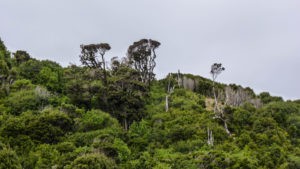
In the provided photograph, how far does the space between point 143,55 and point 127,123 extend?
12636mm

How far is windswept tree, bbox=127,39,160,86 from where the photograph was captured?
176 ft

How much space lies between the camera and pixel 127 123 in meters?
44.0

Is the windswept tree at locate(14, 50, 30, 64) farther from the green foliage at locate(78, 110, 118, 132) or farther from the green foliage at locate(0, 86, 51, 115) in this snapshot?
the green foliage at locate(78, 110, 118, 132)

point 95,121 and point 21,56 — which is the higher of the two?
point 21,56

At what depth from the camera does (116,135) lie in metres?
37.2

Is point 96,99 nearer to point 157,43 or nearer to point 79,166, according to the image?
point 157,43

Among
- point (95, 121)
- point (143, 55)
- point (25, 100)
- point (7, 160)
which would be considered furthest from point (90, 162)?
point (143, 55)

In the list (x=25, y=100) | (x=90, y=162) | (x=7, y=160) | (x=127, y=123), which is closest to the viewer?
(x=7, y=160)

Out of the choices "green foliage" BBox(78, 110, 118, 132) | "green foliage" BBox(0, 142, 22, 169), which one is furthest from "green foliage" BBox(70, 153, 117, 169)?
"green foliage" BBox(78, 110, 118, 132)

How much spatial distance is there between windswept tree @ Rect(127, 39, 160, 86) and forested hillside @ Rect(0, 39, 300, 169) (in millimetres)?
129

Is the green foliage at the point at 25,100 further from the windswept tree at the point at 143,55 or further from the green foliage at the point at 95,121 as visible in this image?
the windswept tree at the point at 143,55

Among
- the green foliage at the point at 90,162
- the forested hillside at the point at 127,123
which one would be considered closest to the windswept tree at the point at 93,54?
the forested hillside at the point at 127,123

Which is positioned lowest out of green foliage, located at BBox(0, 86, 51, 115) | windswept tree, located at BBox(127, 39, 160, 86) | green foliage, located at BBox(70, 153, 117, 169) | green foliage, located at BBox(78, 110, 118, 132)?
green foliage, located at BBox(70, 153, 117, 169)

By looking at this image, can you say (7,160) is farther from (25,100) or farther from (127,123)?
(127,123)
